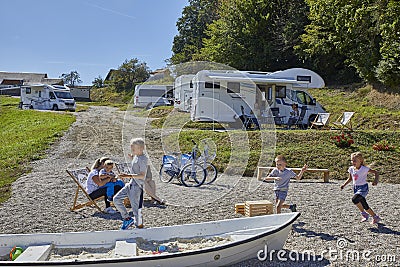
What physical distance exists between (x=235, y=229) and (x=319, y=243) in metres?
1.24

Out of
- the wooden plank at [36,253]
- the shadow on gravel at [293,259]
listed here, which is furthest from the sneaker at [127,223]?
the shadow on gravel at [293,259]

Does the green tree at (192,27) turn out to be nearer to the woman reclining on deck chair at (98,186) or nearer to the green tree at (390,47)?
the green tree at (390,47)

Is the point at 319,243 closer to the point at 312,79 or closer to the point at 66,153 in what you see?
the point at 66,153

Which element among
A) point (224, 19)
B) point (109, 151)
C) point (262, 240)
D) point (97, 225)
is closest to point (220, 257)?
point (262, 240)

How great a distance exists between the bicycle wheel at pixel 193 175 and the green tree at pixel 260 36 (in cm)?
2880

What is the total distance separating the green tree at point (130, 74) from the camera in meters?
56.1

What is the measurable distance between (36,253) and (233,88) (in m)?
16.4

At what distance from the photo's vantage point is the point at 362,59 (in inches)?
1142

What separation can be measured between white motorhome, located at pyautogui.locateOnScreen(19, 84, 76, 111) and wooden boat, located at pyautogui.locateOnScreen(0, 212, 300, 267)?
3126cm

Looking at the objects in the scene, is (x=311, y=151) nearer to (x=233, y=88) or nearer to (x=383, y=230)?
(x=233, y=88)

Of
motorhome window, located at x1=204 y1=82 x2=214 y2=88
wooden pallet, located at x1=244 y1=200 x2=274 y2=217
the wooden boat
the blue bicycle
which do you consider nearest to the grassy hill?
motorhome window, located at x1=204 y1=82 x2=214 y2=88

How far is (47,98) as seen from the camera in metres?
36.0

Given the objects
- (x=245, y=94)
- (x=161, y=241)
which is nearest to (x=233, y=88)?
(x=245, y=94)

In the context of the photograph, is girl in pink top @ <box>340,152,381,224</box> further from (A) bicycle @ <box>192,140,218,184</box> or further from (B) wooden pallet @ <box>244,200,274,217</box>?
(A) bicycle @ <box>192,140,218,184</box>
